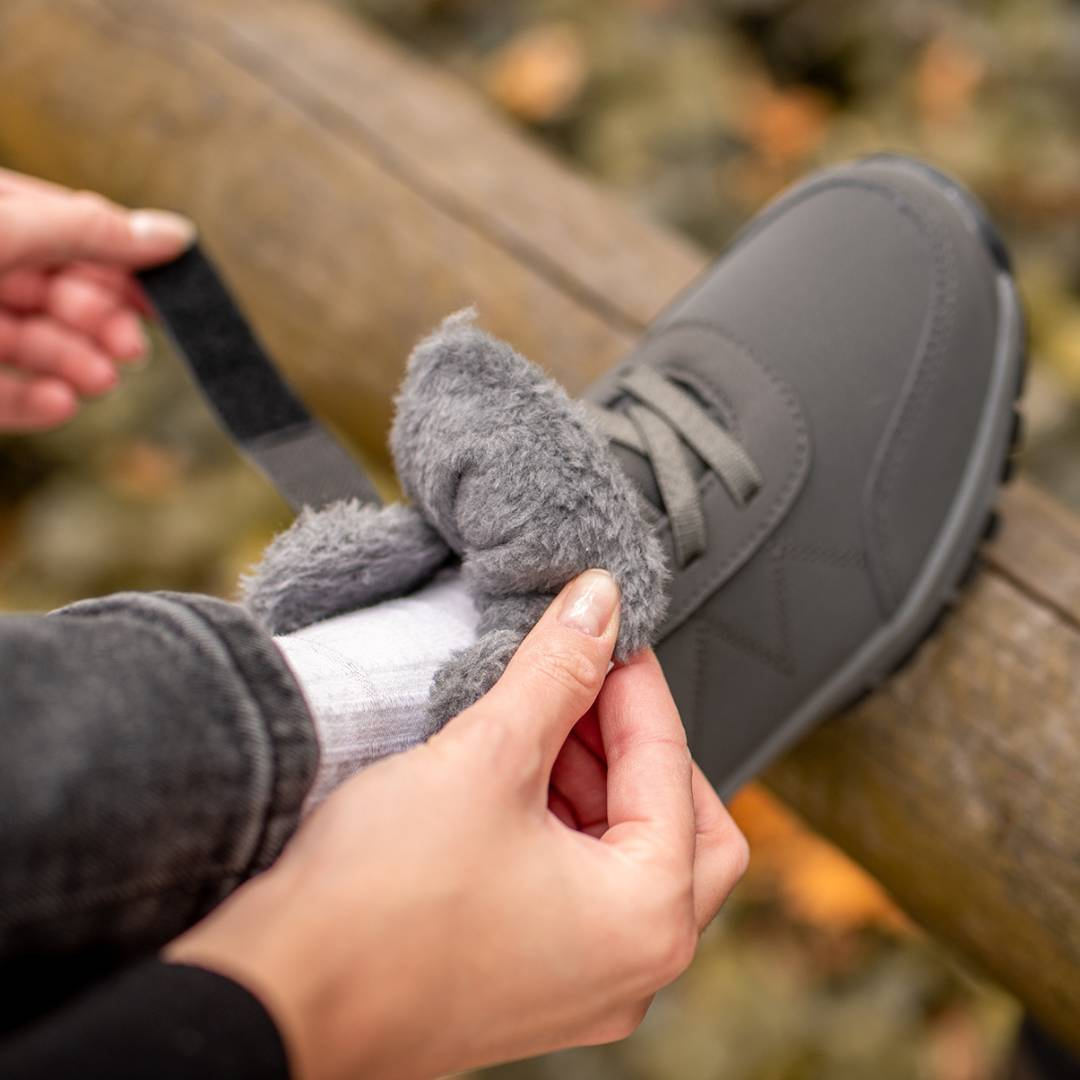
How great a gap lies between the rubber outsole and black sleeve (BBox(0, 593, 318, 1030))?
48 centimetres

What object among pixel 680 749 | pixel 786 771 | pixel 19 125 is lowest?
pixel 19 125

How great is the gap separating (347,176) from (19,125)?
0.54 m

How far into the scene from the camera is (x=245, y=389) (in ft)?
3.43

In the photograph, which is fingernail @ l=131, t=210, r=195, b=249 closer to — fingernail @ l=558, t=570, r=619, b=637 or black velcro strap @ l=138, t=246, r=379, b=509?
black velcro strap @ l=138, t=246, r=379, b=509

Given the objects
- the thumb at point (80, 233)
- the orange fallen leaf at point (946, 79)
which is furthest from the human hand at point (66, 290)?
→ the orange fallen leaf at point (946, 79)

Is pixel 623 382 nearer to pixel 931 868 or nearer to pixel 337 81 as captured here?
pixel 931 868

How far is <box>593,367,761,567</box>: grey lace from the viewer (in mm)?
831

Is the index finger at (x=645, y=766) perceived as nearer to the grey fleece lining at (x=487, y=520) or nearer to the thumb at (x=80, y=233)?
the grey fleece lining at (x=487, y=520)

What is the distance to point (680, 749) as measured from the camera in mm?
625

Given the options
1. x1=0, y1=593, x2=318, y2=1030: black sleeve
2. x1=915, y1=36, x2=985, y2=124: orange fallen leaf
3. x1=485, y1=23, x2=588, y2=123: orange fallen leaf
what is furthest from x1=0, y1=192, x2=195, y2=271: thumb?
x1=915, y1=36, x2=985, y2=124: orange fallen leaf

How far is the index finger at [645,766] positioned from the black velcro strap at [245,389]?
34 cm

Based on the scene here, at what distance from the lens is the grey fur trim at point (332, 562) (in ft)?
2.39

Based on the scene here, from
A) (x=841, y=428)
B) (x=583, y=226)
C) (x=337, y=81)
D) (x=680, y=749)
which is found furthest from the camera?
(x=337, y=81)

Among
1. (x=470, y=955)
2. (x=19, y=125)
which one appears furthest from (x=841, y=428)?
(x=19, y=125)
